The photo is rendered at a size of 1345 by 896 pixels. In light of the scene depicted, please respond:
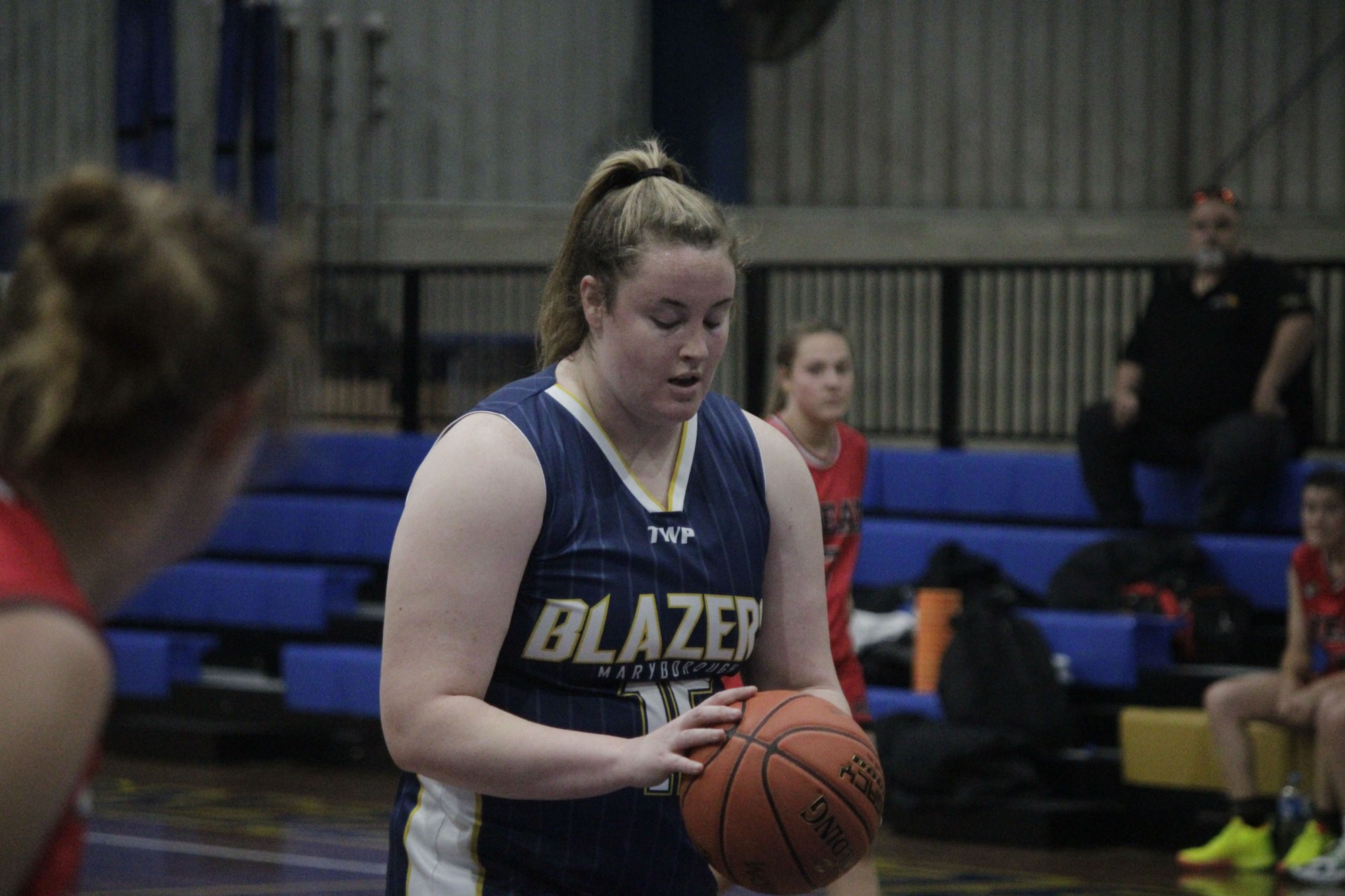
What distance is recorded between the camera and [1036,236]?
33.8 feet

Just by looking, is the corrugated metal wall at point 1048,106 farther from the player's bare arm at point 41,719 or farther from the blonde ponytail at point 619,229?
the player's bare arm at point 41,719

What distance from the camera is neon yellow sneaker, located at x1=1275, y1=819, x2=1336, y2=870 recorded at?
220 inches

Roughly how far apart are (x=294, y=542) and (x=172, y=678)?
94 centimetres

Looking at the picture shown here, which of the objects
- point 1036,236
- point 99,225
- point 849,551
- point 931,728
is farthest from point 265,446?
point 1036,236

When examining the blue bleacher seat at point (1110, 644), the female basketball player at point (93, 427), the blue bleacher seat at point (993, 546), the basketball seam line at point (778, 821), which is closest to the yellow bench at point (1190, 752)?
the blue bleacher seat at point (1110, 644)

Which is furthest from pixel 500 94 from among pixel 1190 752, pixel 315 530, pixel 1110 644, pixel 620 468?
pixel 620 468

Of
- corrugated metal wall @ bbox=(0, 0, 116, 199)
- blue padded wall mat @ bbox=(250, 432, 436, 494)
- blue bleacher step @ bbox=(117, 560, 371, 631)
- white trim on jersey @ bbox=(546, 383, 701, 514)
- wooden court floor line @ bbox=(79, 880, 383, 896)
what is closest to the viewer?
white trim on jersey @ bbox=(546, 383, 701, 514)

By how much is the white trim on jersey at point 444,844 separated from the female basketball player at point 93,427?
98 centimetres

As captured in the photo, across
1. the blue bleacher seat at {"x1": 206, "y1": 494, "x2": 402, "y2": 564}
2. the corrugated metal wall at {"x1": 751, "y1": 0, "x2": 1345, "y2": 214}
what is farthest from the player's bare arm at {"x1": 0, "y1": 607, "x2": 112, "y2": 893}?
the corrugated metal wall at {"x1": 751, "y1": 0, "x2": 1345, "y2": 214}

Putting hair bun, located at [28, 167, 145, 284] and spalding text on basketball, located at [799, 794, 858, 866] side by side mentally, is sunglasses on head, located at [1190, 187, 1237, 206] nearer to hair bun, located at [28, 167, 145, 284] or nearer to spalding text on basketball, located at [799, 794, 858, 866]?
spalding text on basketball, located at [799, 794, 858, 866]

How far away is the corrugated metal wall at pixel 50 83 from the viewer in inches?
449

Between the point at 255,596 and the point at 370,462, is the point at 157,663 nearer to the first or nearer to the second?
the point at 255,596

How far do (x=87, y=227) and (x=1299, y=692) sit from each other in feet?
17.4

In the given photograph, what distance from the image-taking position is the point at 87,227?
1.09 meters
